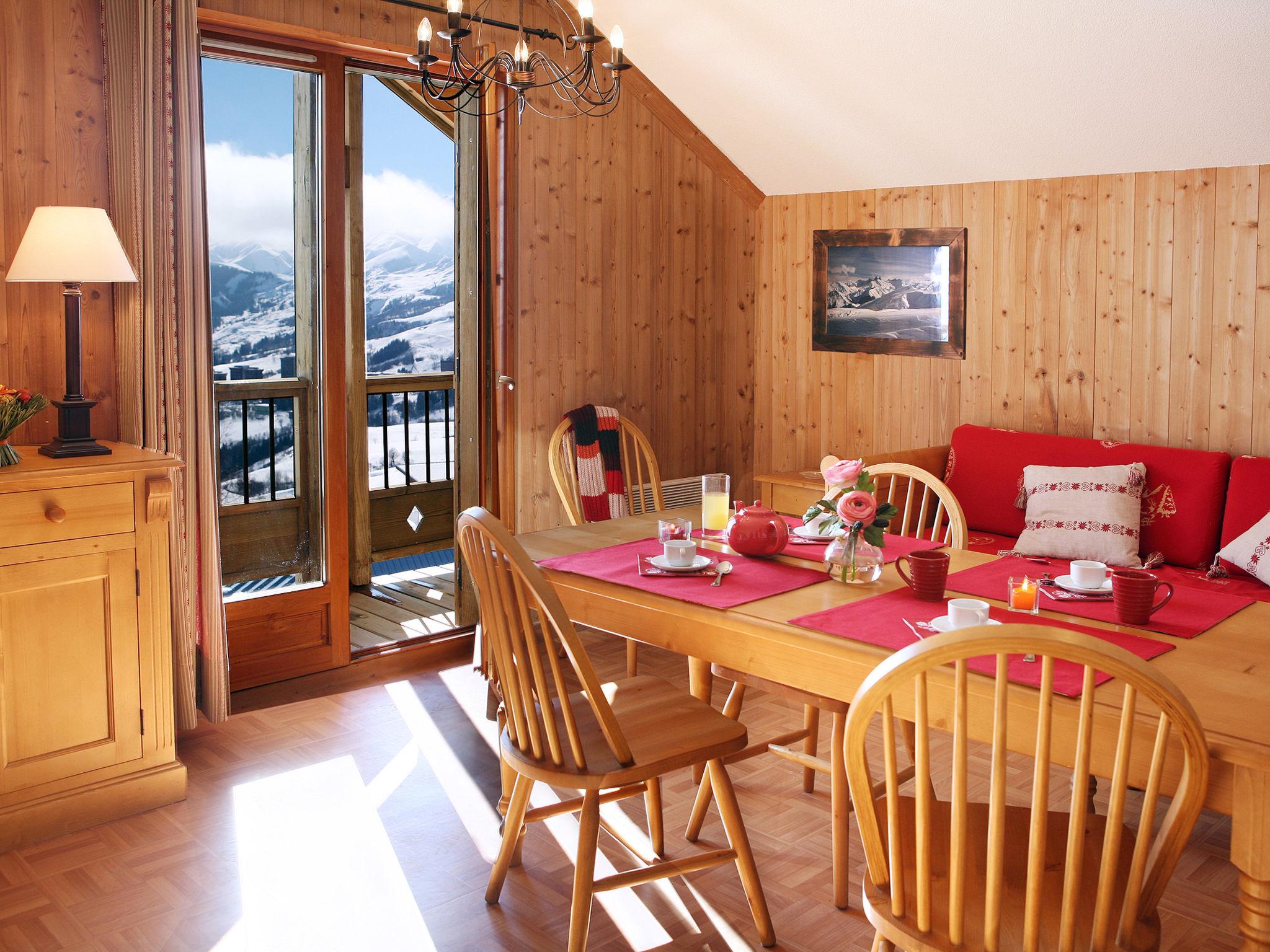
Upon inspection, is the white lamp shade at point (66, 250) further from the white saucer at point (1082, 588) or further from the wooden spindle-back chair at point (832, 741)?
the white saucer at point (1082, 588)

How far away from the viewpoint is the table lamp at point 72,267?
2.65 meters

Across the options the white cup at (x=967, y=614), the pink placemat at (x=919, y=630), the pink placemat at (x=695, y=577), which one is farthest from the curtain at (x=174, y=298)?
the white cup at (x=967, y=614)

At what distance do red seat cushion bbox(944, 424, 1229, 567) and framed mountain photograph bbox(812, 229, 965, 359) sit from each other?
47cm

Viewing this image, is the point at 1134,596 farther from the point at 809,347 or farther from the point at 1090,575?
the point at 809,347

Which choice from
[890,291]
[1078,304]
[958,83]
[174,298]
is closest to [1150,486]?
[1078,304]

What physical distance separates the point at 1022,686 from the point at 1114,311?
8.28 ft

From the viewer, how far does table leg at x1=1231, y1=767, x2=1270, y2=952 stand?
1.42 metres

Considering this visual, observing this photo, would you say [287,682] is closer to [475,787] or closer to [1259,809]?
[475,787]

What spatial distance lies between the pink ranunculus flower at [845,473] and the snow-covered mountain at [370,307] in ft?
6.75

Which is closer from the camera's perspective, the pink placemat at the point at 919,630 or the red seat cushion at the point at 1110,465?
the pink placemat at the point at 919,630

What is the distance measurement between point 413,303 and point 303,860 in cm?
208

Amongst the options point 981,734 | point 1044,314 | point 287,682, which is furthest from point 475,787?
point 1044,314

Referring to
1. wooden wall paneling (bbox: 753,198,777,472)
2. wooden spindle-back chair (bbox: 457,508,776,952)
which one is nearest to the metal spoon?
wooden spindle-back chair (bbox: 457,508,776,952)

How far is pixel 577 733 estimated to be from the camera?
6.37 feet
